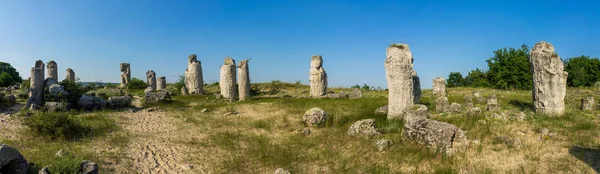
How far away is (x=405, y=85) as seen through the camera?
1300cm

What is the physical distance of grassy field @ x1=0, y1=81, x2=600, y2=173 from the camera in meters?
8.26

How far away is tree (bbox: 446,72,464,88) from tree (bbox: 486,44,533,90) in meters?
4.31

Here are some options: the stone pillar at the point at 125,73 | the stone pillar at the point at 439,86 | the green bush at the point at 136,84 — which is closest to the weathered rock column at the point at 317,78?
the stone pillar at the point at 439,86

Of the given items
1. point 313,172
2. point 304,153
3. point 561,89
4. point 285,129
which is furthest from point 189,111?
point 561,89

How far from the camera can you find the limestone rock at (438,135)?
9.02m

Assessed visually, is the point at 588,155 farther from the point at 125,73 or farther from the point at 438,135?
the point at 125,73

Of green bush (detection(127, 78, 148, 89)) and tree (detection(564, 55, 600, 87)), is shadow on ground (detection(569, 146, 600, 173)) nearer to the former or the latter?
green bush (detection(127, 78, 148, 89))

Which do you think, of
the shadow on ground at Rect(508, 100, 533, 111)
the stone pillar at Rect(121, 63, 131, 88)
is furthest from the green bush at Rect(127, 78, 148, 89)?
the shadow on ground at Rect(508, 100, 533, 111)

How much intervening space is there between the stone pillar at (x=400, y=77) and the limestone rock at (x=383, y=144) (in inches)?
137

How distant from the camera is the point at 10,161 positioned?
6793mm

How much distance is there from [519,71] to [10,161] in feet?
131

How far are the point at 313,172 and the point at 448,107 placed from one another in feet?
27.3

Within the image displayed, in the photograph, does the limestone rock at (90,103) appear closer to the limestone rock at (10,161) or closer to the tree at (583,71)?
the limestone rock at (10,161)

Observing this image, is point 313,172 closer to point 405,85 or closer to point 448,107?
point 405,85
